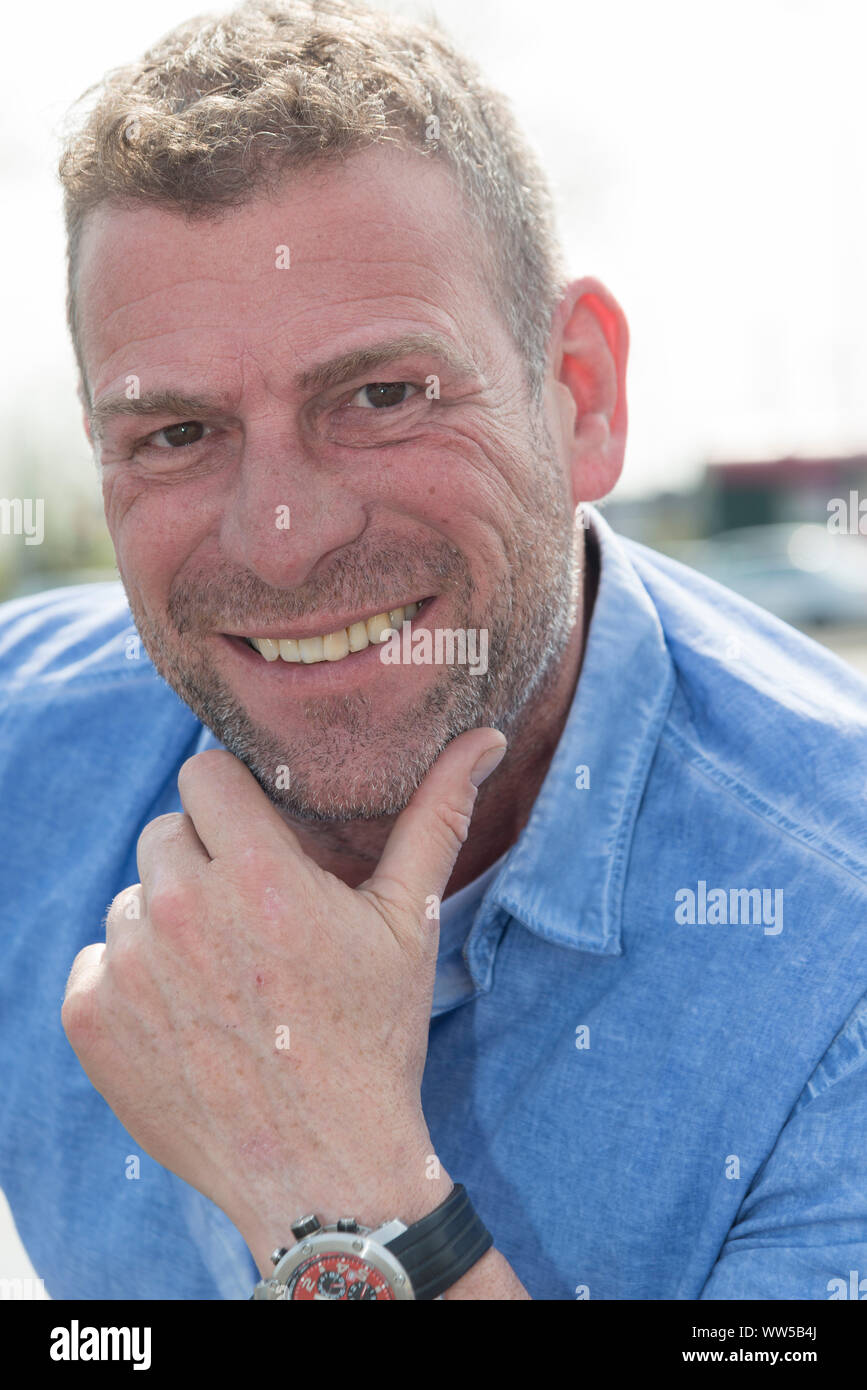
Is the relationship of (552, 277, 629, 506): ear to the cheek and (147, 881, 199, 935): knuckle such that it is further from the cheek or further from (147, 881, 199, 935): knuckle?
(147, 881, 199, 935): knuckle

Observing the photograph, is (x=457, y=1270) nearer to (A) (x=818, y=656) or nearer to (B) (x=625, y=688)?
(B) (x=625, y=688)

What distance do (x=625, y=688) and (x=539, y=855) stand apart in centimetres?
33

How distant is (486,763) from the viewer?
5.95ft

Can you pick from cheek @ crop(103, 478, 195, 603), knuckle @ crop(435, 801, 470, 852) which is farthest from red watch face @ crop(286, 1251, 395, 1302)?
cheek @ crop(103, 478, 195, 603)

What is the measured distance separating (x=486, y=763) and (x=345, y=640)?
11.5 inches

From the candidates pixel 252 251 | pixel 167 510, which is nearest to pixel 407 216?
pixel 252 251

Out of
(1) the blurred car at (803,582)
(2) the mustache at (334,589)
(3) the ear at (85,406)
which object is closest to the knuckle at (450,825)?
(2) the mustache at (334,589)

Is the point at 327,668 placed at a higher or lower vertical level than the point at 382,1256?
higher

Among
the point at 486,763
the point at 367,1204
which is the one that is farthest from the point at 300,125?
the point at 367,1204

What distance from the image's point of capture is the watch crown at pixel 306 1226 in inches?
58.2

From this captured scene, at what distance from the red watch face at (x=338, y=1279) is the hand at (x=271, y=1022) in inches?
2.1

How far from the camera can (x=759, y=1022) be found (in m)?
1.66

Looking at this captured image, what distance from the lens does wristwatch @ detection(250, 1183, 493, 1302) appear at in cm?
144

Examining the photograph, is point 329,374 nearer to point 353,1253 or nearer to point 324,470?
point 324,470
